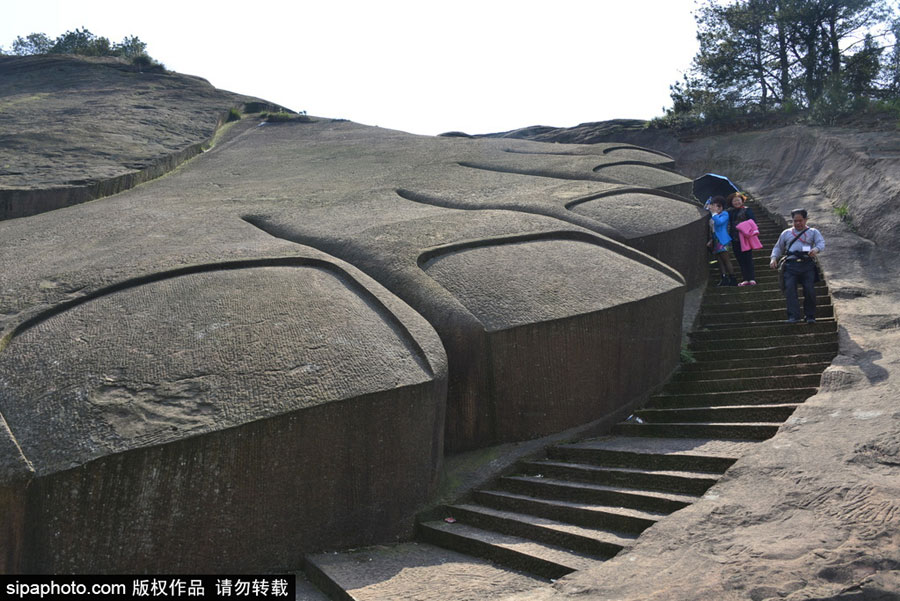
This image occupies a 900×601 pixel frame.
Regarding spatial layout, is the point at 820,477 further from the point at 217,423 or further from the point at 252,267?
the point at 252,267

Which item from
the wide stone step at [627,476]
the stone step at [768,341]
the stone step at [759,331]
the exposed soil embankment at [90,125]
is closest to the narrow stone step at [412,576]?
the wide stone step at [627,476]

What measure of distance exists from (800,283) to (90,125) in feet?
37.1

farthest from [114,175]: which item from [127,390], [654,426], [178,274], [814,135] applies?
[814,135]

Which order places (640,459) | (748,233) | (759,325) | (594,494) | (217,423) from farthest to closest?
(748,233) → (759,325) → (640,459) → (594,494) → (217,423)

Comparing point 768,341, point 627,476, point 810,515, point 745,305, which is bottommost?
point 627,476

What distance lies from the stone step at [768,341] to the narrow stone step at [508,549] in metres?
3.88

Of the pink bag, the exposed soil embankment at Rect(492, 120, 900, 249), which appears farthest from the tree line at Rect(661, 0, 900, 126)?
the pink bag

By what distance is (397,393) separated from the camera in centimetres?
563

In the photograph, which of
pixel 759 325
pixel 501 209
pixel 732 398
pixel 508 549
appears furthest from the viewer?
pixel 501 209

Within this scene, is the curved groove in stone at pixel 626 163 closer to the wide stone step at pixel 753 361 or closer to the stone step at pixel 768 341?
the stone step at pixel 768 341

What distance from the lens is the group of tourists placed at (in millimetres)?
8273

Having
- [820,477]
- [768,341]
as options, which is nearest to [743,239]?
[768,341]

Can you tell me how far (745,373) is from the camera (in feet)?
25.9

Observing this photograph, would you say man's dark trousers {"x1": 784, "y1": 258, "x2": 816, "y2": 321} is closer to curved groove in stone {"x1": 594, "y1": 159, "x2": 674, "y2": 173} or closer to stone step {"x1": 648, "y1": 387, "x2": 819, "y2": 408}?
stone step {"x1": 648, "y1": 387, "x2": 819, "y2": 408}
